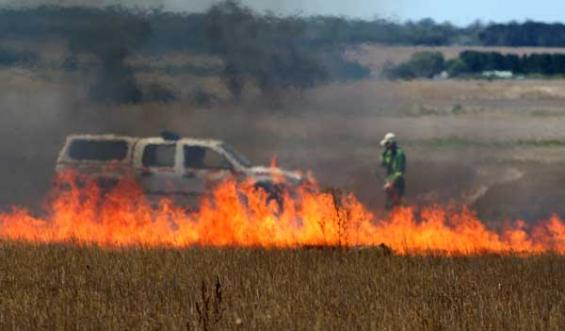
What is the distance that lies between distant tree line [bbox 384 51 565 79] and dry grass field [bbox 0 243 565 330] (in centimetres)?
1026

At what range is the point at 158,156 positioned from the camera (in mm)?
23297

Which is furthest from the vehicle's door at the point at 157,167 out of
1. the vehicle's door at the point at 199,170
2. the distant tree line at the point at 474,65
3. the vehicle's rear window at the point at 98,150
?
the distant tree line at the point at 474,65

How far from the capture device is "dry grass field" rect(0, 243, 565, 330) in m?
12.0

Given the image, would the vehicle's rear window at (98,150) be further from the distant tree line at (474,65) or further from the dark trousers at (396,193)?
the distant tree line at (474,65)

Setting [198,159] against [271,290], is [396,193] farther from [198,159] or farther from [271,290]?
[271,290]

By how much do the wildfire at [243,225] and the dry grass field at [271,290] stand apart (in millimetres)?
1946

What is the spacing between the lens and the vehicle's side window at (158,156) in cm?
2294

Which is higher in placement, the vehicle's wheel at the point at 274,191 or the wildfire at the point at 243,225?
the vehicle's wheel at the point at 274,191

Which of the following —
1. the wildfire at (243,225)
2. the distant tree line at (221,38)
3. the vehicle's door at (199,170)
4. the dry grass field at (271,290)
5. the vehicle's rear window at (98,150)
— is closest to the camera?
the dry grass field at (271,290)

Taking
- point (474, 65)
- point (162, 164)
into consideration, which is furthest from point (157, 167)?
point (474, 65)

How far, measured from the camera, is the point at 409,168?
36.7 meters

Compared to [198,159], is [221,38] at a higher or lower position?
higher

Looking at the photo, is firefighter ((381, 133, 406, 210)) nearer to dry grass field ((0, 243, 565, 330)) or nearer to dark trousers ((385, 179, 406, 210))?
dark trousers ((385, 179, 406, 210))

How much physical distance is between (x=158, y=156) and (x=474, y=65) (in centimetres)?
1090
